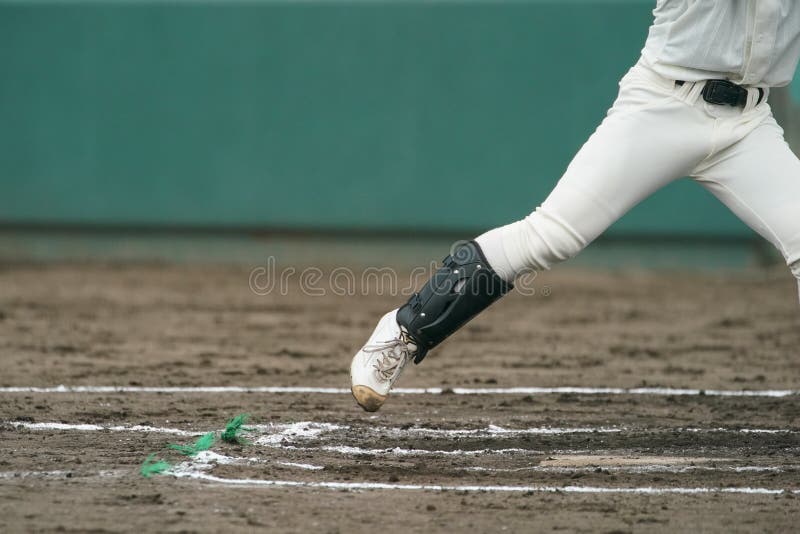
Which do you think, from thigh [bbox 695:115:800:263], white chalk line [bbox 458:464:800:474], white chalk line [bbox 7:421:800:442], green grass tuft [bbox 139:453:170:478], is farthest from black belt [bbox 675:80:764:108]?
green grass tuft [bbox 139:453:170:478]

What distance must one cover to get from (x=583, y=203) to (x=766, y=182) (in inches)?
23.7

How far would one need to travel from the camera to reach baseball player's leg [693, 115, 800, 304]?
381cm

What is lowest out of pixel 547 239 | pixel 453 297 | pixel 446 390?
pixel 446 390

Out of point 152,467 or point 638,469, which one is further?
point 638,469

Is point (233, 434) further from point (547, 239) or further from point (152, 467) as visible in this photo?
point (547, 239)

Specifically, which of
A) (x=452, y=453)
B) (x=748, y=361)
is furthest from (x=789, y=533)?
(x=748, y=361)

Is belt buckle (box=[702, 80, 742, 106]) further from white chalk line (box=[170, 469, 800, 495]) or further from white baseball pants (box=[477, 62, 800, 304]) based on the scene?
white chalk line (box=[170, 469, 800, 495])

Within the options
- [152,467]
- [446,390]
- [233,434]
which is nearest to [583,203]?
[233,434]

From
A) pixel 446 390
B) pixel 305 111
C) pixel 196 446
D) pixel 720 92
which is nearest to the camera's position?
pixel 720 92

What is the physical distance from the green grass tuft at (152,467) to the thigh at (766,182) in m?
1.99

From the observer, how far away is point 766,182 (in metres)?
3.84

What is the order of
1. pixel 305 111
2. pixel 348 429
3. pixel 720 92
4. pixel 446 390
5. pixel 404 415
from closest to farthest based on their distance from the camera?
pixel 720 92 → pixel 348 429 → pixel 404 415 → pixel 446 390 → pixel 305 111

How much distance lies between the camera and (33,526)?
3115 mm

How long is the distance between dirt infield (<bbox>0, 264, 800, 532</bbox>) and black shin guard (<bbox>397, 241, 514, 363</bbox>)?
17.8 inches
